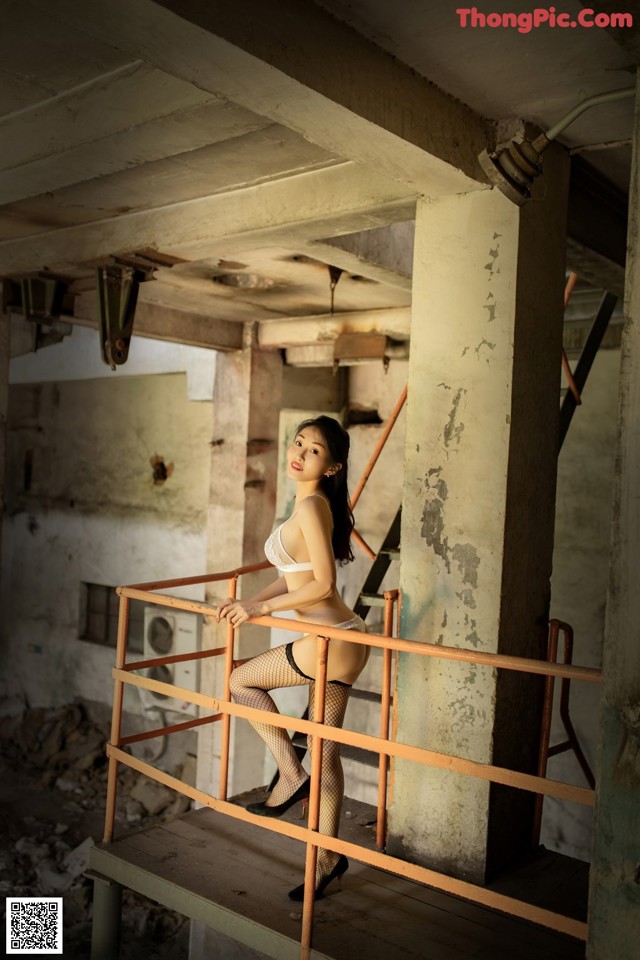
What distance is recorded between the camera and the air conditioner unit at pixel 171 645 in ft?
32.4

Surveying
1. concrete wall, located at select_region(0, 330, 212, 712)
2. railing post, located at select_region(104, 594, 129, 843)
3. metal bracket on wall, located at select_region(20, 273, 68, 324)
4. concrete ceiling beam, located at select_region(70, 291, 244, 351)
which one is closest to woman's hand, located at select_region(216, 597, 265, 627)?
railing post, located at select_region(104, 594, 129, 843)

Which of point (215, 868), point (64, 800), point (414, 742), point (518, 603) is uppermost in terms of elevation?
point (518, 603)

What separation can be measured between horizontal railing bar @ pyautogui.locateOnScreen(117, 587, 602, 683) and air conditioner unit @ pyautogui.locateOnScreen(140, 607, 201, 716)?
6098mm

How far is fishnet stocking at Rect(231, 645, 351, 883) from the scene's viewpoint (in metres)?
3.58

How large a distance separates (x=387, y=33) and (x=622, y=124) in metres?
1.31

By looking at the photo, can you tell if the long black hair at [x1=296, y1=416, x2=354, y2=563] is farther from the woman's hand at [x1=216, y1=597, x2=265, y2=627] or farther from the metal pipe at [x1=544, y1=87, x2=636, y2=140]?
the metal pipe at [x1=544, y1=87, x2=636, y2=140]

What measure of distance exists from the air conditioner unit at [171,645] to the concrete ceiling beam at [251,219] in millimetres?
5351

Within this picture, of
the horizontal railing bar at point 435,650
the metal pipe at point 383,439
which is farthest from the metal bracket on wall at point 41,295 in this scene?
the horizontal railing bar at point 435,650

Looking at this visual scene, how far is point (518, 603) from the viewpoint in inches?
151

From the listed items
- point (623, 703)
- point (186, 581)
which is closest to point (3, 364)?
point (186, 581)

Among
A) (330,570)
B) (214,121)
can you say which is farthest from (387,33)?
(330,570)

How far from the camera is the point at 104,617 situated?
39.9 feet

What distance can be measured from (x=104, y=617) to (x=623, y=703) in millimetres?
10587

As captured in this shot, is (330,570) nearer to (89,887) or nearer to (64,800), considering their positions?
Result: (89,887)
